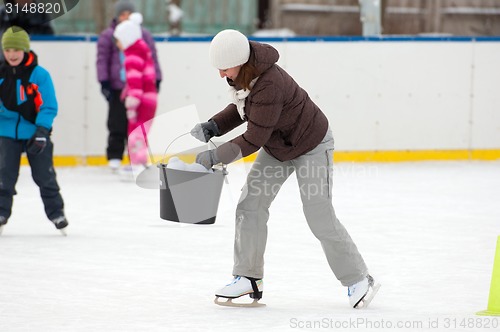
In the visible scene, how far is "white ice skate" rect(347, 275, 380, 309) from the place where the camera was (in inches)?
199

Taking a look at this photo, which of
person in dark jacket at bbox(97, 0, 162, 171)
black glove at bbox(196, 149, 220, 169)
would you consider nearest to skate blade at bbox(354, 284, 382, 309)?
black glove at bbox(196, 149, 220, 169)

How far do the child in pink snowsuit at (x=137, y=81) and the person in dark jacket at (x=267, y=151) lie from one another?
525cm

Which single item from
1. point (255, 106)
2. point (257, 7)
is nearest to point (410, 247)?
point (255, 106)

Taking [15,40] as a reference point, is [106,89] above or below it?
below

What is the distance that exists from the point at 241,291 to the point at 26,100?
2.31 m

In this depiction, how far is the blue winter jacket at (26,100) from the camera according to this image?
6832mm

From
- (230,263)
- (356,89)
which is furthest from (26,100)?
(356,89)

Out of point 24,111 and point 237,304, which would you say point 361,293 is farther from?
point 24,111

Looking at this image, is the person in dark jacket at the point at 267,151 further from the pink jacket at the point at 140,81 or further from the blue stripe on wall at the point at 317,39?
the blue stripe on wall at the point at 317,39

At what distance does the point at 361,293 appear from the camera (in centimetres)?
506

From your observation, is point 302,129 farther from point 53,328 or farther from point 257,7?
point 257,7

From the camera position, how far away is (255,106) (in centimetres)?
475

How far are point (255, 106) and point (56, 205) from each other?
2683mm

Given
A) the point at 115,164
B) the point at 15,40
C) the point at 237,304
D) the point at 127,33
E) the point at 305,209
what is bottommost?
the point at 115,164
